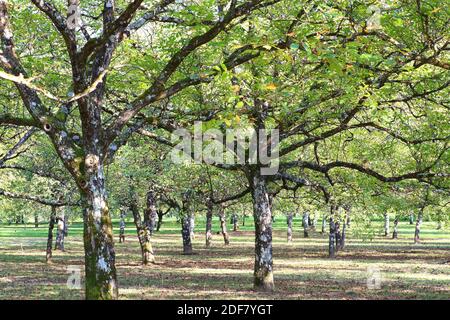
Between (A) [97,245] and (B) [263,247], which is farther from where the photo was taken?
(B) [263,247]

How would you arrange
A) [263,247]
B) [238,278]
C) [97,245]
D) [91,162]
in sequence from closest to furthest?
1. [97,245]
2. [91,162]
3. [263,247]
4. [238,278]

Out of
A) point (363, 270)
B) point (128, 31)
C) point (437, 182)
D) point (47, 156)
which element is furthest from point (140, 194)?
point (128, 31)

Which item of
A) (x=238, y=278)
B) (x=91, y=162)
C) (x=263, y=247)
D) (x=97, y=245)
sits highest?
(x=91, y=162)

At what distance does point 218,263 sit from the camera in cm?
3516

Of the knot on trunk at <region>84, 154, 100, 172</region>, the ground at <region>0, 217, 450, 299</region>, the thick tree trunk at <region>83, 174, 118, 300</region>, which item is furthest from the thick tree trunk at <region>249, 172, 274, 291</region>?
the knot on trunk at <region>84, 154, 100, 172</region>

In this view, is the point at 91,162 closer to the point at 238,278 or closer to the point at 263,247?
the point at 263,247

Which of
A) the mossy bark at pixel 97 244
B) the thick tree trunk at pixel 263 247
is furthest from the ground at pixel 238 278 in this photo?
the mossy bark at pixel 97 244

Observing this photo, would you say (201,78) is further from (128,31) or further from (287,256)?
(287,256)

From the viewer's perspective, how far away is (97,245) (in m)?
12.0

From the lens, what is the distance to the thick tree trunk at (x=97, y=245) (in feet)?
39.1

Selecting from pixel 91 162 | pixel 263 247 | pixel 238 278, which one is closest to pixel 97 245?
pixel 91 162

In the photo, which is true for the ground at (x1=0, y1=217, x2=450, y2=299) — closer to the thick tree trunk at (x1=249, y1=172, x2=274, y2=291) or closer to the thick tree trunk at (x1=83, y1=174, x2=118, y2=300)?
the thick tree trunk at (x1=249, y1=172, x2=274, y2=291)

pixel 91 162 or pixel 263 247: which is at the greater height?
pixel 91 162

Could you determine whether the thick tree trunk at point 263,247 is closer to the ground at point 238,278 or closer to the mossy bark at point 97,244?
the ground at point 238,278
